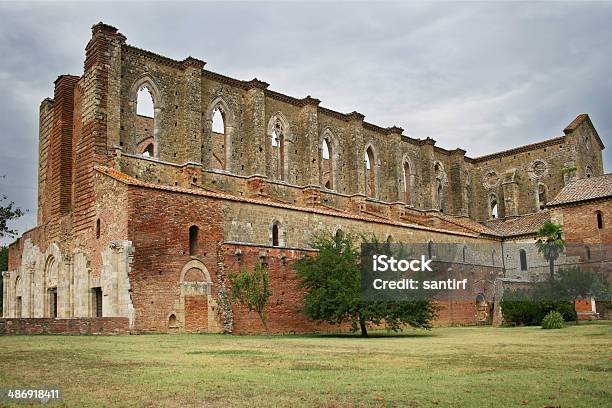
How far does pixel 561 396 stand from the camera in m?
8.22

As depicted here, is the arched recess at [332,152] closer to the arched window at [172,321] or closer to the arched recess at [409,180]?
the arched recess at [409,180]

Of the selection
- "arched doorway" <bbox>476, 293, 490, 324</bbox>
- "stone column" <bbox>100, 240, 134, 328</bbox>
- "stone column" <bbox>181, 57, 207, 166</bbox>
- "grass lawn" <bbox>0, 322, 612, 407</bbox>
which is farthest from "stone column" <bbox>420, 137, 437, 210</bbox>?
"grass lawn" <bbox>0, 322, 612, 407</bbox>

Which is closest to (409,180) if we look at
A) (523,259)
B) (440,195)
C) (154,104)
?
(440,195)

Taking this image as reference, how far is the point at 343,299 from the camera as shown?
74.3 feet

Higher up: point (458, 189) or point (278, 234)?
point (458, 189)

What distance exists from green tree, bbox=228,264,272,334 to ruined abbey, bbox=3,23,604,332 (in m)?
0.80

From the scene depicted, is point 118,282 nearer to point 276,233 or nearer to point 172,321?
point 172,321

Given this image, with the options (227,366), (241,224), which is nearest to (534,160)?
(241,224)

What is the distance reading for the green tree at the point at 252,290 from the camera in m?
22.8

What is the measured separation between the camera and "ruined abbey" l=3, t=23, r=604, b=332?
22.9 meters

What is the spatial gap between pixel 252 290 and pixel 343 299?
3.34m

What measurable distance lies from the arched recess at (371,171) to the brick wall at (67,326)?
23.6 meters

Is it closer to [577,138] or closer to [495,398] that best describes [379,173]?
[577,138]

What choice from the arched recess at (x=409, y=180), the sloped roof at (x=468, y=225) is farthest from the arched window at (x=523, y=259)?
the arched recess at (x=409, y=180)
